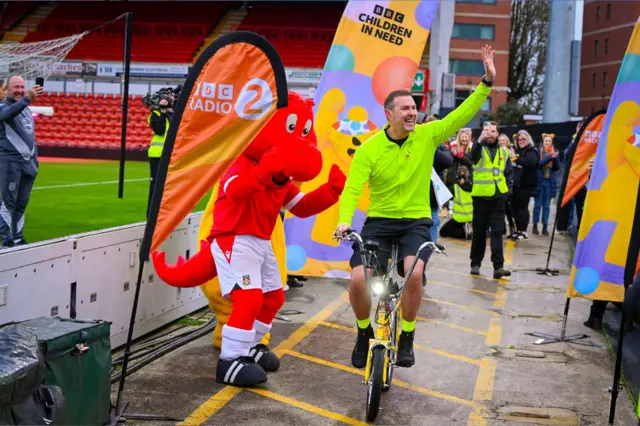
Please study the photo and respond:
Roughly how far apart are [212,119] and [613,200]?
133 inches

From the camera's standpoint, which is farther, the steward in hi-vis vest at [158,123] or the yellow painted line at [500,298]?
the steward in hi-vis vest at [158,123]

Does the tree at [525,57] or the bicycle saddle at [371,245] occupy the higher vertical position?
the tree at [525,57]

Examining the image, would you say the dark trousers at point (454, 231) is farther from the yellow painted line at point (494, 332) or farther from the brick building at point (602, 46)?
the brick building at point (602, 46)

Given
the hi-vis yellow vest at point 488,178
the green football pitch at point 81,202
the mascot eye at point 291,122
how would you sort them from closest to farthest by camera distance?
the mascot eye at point 291,122 → the hi-vis yellow vest at point 488,178 → the green football pitch at point 81,202

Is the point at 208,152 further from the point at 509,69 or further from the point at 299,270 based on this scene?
the point at 509,69

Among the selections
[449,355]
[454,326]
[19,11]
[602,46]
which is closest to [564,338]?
[454,326]

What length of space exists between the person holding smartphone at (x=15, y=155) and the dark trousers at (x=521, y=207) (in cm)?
947

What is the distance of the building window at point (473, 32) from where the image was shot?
6312 cm

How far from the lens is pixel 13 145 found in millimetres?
8742

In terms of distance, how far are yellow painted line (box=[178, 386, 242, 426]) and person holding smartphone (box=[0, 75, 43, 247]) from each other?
4.36m

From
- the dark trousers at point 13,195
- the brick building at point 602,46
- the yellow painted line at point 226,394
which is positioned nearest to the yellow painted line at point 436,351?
the yellow painted line at point 226,394

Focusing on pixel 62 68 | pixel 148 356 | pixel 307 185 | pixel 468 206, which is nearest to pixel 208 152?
pixel 148 356

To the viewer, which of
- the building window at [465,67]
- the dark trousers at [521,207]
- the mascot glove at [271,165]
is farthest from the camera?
the building window at [465,67]

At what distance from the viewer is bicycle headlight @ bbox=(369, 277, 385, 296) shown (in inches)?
205
